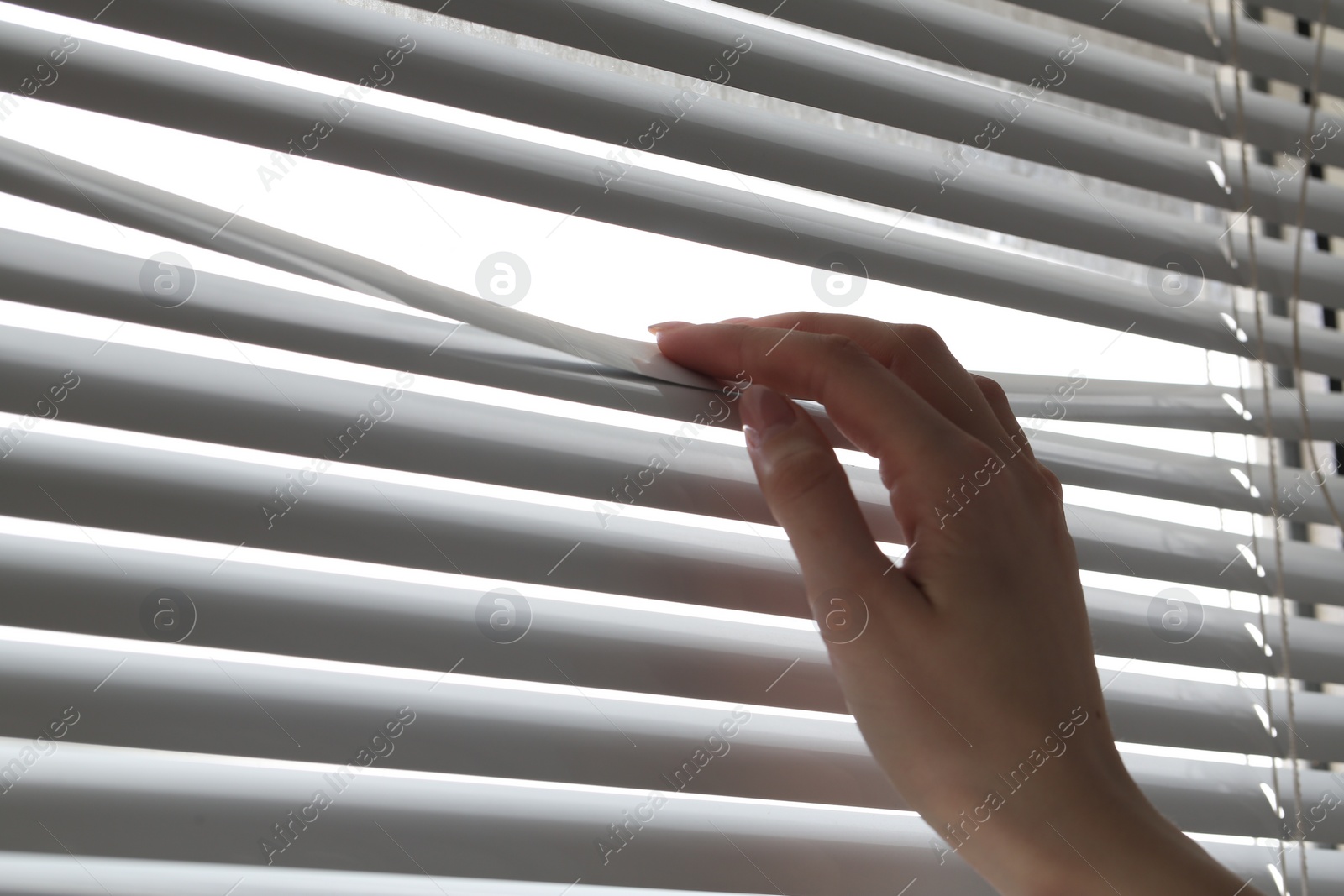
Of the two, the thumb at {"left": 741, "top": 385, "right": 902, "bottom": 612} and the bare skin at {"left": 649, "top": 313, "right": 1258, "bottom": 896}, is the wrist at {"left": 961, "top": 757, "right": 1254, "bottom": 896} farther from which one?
the thumb at {"left": 741, "top": 385, "right": 902, "bottom": 612}

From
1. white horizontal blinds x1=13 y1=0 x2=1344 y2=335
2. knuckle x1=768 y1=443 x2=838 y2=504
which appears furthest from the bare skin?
white horizontal blinds x1=13 y1=0 x2=1344 y2=335

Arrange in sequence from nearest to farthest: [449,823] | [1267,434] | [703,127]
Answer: [449,823], [703,127], [1267,434]

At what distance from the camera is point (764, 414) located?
1.97 ft

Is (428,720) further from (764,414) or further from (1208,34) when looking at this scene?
(1208,34)

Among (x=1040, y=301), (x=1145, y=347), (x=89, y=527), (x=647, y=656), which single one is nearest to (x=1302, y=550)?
(x=1145, y=347)

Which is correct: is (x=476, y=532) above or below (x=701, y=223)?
below

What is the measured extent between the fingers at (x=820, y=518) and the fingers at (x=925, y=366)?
11cm

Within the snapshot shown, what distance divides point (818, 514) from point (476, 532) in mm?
221

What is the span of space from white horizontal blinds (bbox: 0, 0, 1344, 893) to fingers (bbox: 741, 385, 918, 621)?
0.04 meters

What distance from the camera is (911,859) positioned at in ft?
2.06

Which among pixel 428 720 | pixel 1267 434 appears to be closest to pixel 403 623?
pixel 428 720

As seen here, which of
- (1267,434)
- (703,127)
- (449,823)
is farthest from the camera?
(1267,434)

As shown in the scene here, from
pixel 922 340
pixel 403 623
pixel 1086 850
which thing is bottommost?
pixel 1086 850

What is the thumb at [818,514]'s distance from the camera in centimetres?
57
